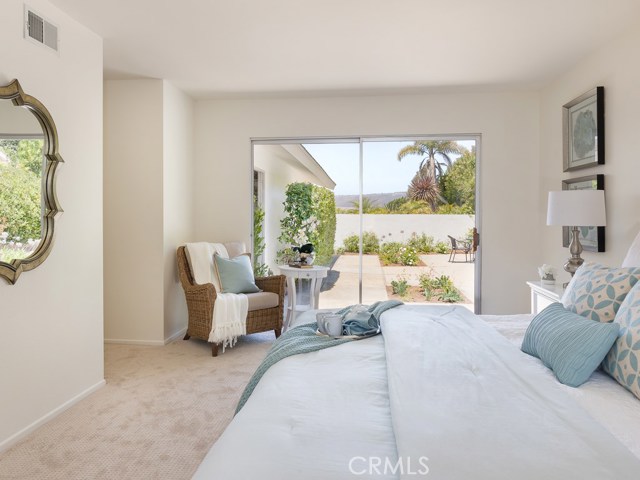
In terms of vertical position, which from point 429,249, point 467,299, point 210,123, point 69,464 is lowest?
point 69,464

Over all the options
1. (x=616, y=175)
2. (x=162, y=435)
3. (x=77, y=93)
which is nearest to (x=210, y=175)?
(x=77, y=93)

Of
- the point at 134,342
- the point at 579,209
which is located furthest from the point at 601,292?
the point at 134,342

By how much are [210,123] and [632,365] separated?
15.0ft

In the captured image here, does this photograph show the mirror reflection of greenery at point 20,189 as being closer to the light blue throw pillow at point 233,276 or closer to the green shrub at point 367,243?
the light blue throw pillow at point 233,276

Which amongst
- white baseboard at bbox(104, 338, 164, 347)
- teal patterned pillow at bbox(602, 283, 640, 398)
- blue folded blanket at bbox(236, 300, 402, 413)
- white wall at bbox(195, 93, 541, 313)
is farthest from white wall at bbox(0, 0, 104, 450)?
teal patterned pillow at bbox(602, 283, 640, 398)

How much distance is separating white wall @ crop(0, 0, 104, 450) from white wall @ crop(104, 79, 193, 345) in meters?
1.02

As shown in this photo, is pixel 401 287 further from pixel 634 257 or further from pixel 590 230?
pixel 634 257

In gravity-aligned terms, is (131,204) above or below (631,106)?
below

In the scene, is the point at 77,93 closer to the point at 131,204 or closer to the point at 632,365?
the point at 131,204

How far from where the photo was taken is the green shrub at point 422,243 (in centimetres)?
492

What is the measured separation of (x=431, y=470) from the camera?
1.03 m

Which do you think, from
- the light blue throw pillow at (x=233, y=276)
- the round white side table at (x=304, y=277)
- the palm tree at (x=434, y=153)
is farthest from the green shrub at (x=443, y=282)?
the light blue throw pillow at (x=233, y=276)

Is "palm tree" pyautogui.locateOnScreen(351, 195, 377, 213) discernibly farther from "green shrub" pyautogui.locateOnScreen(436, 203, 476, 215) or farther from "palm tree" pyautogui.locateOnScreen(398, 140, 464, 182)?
"green shrub" pyautogui.locateOnScreen(436, 203, 476, 215)

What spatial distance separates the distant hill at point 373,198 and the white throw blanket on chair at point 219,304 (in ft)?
4.89
